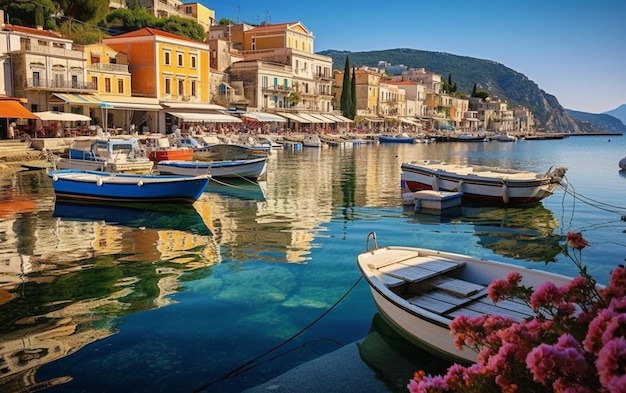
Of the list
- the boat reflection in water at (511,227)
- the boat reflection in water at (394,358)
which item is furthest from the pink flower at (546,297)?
the boat reflection in water at (511,227)

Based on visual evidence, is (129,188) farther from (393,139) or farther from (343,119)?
(393,139)

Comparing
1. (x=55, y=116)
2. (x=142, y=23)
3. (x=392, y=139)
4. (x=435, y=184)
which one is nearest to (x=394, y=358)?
(x=435, y=184)

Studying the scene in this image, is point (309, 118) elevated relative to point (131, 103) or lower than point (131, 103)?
lower

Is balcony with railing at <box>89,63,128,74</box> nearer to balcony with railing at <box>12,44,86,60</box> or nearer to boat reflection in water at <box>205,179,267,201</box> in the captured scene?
balcony with railing at <box>12,44,86,60</box>

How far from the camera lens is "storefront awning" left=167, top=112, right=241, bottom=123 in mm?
43219

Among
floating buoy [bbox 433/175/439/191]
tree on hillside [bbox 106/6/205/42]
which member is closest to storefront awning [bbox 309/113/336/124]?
tree on hillside [bbox 106/6/205/42]

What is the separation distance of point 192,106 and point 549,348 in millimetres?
45852

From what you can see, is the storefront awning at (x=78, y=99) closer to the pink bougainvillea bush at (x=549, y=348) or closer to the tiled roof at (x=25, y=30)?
the tiled roof at (x=25, y=30)

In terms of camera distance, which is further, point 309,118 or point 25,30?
point 309,118

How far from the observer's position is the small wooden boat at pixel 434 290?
622cm

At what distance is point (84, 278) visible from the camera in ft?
32.6

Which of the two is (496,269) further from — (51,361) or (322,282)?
(51,361)

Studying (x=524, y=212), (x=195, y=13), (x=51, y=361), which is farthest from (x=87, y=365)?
(x=195, y=13)

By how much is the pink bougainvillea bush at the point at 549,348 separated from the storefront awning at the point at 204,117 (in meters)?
41.4
